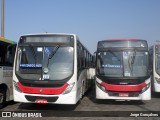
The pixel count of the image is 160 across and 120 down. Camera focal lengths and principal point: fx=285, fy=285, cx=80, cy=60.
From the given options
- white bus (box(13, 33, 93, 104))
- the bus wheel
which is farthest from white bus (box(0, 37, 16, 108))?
white bus (box(13, 33, 93, 104))

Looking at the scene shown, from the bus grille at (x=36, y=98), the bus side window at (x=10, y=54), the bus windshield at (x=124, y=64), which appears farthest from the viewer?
the bus windshield at (x=124, y=64)

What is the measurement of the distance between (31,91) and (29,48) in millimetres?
1697

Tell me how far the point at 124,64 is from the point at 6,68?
5.18 meters

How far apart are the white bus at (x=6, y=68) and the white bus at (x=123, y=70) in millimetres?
3900

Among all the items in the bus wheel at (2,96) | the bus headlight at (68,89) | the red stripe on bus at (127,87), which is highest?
the bus headlight at (68,89)

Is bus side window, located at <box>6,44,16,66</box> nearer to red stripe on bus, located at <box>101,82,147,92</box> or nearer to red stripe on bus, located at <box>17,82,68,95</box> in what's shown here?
red stripe on bus, located at <box>17,82,68,95</box>

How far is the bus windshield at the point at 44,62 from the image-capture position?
34.9 feet

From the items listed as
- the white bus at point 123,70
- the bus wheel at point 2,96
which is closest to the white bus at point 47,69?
the bus wheel at point 2,96

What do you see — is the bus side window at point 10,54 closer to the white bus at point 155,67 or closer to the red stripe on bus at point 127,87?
the red stripe on bus at point 127,87

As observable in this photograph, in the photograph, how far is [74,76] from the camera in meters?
10.7

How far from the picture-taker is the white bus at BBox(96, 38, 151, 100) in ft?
40.9

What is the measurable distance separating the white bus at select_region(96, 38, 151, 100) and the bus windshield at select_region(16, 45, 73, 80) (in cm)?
261

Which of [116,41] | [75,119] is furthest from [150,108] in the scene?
[75,119]

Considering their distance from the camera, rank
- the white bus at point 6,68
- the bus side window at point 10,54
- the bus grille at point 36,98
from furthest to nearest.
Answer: the bus side window at point 10,54, the white bus at point 6,68, the bus grille at point 36,98
